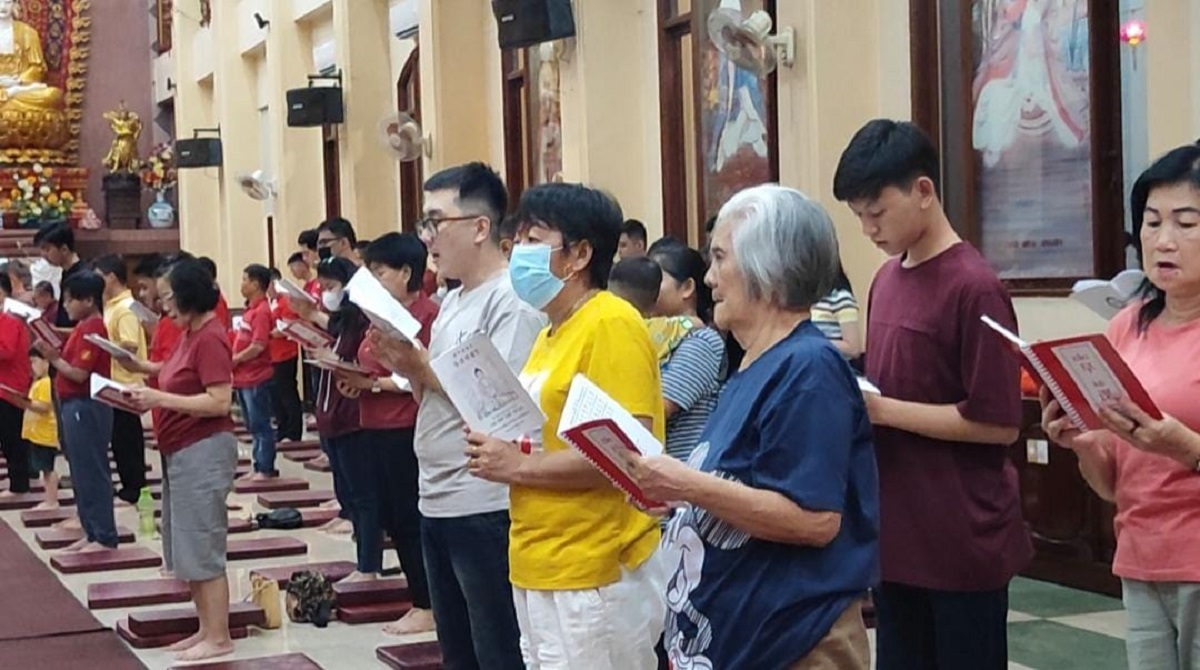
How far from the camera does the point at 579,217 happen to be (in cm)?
351

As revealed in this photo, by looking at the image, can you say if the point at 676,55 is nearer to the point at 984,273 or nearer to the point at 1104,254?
the point at 1104,254

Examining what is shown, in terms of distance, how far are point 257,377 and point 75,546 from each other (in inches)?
122

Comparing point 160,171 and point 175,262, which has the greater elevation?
point 160,171

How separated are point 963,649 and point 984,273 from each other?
74cm

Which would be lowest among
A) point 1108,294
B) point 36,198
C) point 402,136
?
point 1108,294

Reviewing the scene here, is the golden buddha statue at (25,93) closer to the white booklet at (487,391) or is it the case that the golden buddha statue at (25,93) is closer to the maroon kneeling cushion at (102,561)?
the maroon kneeling cushion at (102,561)

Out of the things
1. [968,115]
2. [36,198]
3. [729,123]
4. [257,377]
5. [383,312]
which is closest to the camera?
[383,312]

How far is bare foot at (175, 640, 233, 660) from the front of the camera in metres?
6.20

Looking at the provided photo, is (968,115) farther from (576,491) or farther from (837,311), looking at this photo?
(576,491)

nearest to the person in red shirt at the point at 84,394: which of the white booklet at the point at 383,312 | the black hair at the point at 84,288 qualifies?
the black hair at the point at 84,288

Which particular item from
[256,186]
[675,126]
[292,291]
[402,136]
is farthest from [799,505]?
[256,186]

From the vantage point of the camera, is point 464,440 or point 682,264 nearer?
point 464,440

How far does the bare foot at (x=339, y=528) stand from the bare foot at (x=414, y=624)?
2729 mm

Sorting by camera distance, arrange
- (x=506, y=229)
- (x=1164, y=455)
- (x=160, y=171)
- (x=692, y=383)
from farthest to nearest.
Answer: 1. (x=160, y=171)
2. (x=692, y=383)
3. (x=506, y=229)
4. (x=1164, y=455)
